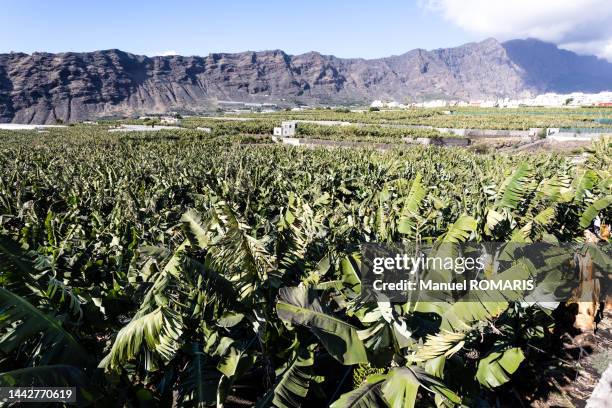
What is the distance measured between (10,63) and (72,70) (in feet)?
69.1

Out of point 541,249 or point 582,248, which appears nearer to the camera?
point 541,249

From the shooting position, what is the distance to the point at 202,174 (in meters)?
14.8

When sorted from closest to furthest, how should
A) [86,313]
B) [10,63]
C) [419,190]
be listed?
[86,313]
[419,190]
[10,63]

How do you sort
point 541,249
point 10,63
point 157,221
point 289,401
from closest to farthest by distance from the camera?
point 289,401 < point 541,249 < point 157,221 < point 10,63

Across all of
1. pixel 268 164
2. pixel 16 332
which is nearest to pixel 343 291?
pixel 16 332

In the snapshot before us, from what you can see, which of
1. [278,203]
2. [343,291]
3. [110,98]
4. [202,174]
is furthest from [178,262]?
[110,98]

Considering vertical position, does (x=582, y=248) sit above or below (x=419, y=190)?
below

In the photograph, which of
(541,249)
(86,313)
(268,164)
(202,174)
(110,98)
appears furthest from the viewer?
(110,98)

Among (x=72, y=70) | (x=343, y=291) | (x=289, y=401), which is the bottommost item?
(x=289, y=401)

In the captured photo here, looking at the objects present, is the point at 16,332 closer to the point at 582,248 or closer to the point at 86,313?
the point at 86,313

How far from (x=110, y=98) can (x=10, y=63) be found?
3743 centimetres

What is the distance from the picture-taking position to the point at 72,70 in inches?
6545

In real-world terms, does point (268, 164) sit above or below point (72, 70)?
below

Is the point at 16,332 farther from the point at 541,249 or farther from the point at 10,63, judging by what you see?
the point at 10,63
